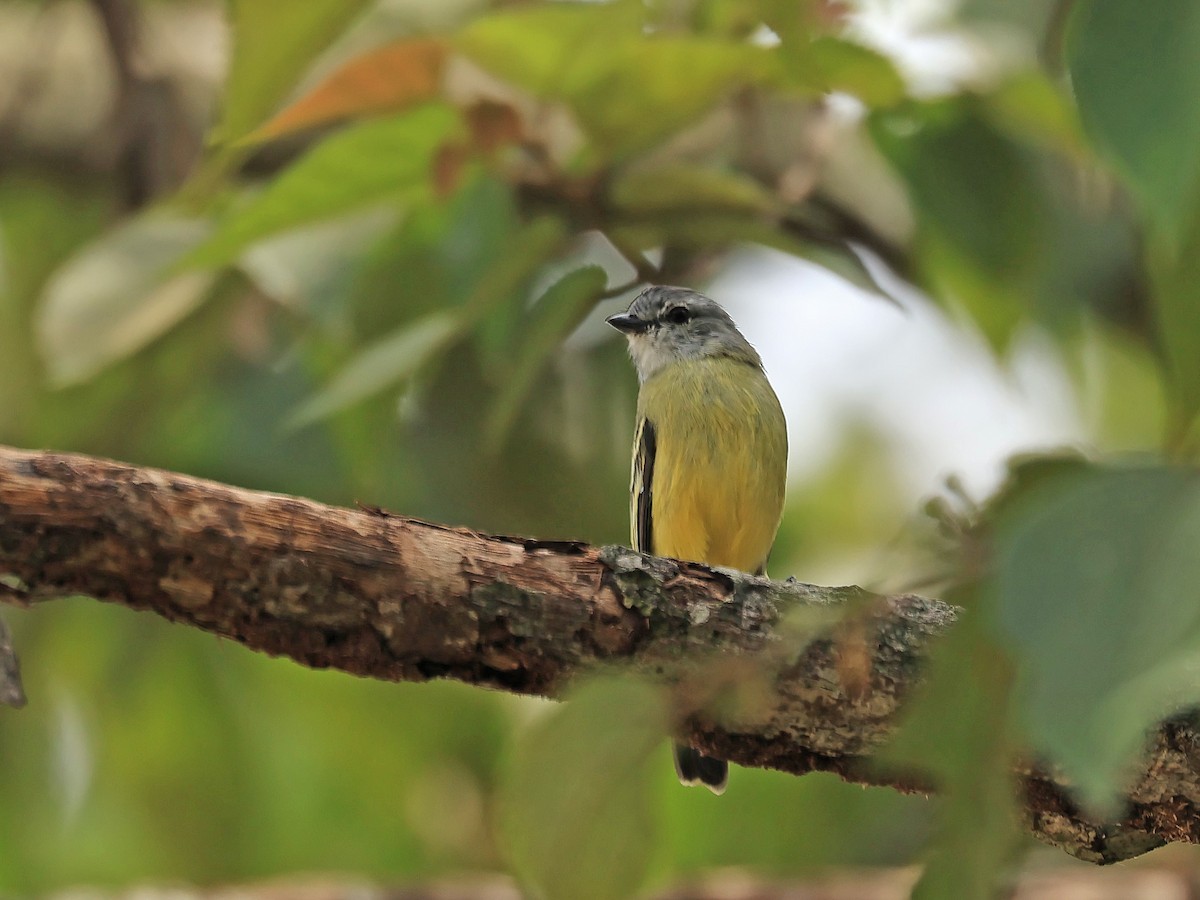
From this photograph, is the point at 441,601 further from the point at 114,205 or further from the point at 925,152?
the point at 114,205

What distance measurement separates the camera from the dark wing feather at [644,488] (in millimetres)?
3859

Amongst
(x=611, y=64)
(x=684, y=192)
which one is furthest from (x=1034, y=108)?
(x=611, y=64)

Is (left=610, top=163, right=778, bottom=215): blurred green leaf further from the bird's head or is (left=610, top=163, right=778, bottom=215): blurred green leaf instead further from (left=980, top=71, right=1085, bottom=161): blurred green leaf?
the bird's head

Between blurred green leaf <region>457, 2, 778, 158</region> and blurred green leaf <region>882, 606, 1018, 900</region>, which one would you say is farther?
blurred green leaf <region>457, 2, 778, 158</region>

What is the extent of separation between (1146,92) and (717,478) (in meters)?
2.82

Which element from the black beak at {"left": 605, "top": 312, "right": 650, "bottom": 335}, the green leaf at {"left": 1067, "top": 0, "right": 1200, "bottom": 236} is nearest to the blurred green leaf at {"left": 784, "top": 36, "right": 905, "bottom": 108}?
the green leaf at {"left": 1067, "top": 0, "right": 1200, "bottom": 236}

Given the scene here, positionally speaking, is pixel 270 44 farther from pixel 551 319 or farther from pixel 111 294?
pixel 111 294

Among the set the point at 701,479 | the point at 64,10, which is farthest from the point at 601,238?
Result: the point at 64,10

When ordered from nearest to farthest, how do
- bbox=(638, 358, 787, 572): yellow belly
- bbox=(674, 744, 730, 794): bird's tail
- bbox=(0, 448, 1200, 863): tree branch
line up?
bbox=(0, 448, 1200, 863): tree branch
bbox=(674, 744, 730, 794): bird's tail
bbox=(638, 358, 787, 572): yellow belly

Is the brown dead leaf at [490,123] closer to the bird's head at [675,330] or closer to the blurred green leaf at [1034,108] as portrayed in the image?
the blurred green leaf at [1034,108]

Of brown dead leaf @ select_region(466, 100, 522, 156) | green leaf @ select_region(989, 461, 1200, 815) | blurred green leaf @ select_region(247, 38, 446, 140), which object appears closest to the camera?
green leaf @ select_region(989, 461, 1200, 815)

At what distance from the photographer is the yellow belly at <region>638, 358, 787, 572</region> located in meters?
3.83

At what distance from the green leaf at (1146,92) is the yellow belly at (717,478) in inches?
108

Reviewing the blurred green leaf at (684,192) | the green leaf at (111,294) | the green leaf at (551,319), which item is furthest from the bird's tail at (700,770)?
the green leaf at (111,294)
